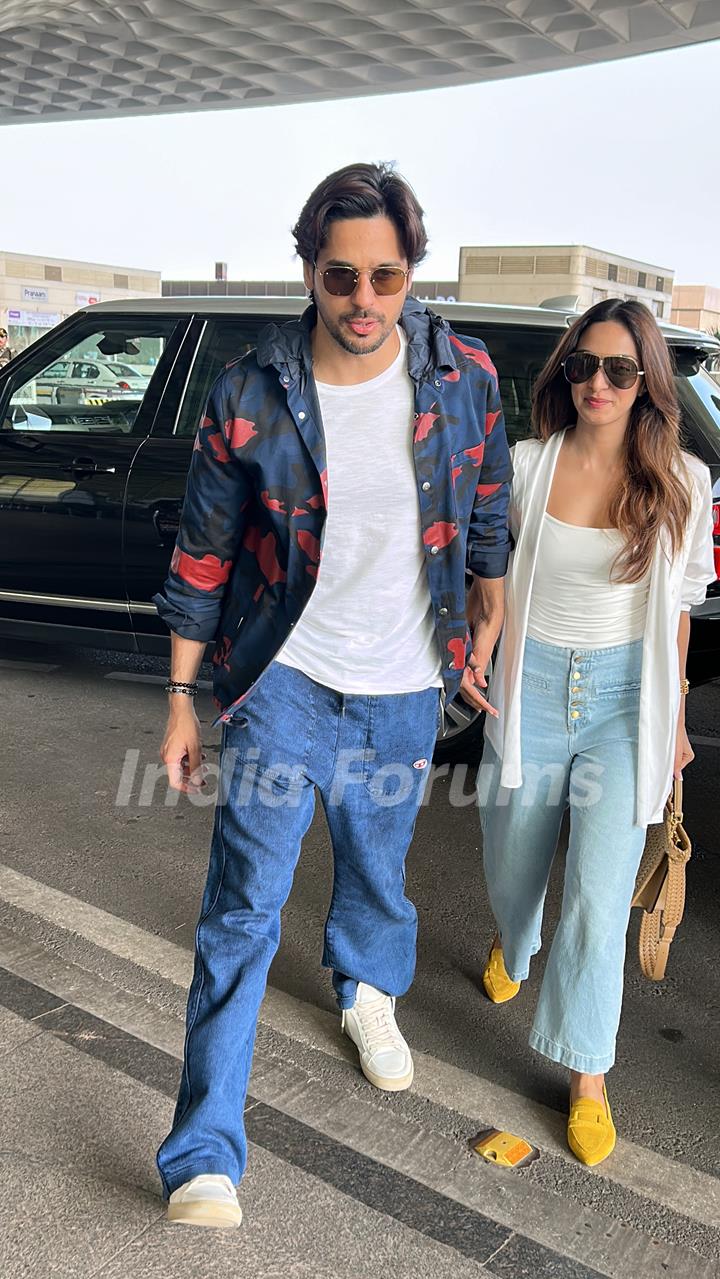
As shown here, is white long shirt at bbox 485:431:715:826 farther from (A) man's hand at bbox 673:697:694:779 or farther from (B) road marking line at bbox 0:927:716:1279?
(B) road marking line at bbox 0:927:716:1279

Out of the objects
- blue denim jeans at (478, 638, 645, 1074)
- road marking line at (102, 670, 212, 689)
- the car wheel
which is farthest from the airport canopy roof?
blue denim jeans at (478, 638, 645, 1074)

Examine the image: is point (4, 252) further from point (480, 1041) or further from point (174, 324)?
point (480, 1041)

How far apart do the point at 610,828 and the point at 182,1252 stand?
1.23m

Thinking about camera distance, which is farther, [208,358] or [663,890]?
[208,358]

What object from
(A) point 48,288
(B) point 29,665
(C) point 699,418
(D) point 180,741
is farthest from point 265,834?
(A) point 48,288

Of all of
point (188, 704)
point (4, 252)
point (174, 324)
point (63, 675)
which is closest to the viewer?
point (188, 704)

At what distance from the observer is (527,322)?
16.1ft

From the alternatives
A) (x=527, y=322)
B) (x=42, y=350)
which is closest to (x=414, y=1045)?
(x=527, y=322)

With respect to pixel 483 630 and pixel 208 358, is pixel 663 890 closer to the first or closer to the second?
pixel 483 630

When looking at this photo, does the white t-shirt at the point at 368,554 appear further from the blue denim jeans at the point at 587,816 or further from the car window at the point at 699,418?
the car window at the point at 699,418

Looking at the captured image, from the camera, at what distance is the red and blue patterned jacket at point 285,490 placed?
2.28 meters

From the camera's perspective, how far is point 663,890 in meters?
2.79

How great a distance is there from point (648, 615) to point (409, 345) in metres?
0.80

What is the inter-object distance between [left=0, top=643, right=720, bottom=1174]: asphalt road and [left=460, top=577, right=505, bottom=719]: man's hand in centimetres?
99
